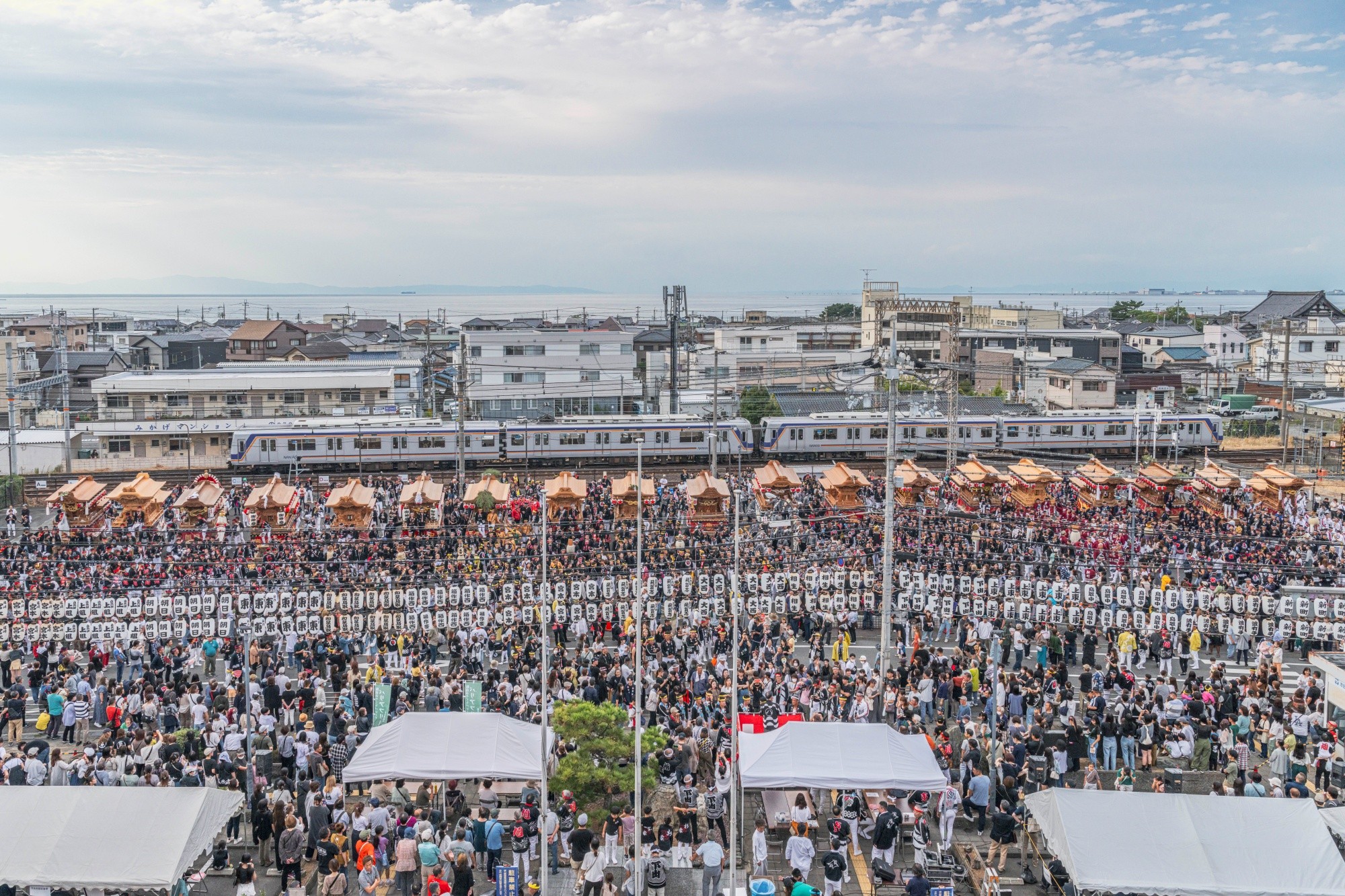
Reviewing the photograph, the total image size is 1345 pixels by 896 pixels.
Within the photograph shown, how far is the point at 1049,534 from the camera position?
27953mm

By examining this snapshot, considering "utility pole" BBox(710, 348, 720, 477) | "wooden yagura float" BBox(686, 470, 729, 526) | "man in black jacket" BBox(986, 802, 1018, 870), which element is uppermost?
"utility pole" BBox(710, 348, 720, 477)

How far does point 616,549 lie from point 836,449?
843 inches

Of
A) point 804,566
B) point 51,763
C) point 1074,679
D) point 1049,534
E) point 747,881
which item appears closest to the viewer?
point 747,881

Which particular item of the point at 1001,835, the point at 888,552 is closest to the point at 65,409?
the point at 888,552

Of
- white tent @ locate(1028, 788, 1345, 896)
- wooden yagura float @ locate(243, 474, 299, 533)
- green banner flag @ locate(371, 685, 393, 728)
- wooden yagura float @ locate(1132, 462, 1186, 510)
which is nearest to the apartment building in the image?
wooden yagura float @ locate(243, 474, 299, 533)

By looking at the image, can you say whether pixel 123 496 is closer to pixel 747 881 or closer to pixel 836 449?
pixel 747 881

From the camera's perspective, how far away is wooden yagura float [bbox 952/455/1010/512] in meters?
29.5

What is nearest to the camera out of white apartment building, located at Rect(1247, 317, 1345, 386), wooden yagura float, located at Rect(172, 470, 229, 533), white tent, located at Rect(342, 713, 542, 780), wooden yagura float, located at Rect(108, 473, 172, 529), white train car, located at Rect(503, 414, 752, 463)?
white tent, located at Rect(342, 713, 542, 780)

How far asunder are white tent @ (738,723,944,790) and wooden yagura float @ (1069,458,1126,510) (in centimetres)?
1647

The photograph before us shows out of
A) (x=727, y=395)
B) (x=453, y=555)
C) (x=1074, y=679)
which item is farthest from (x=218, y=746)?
(x=727, y=395)

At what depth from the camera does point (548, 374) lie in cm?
5794

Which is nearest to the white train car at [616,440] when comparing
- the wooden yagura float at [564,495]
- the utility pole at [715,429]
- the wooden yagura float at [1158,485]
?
the utility pole at [715,429]

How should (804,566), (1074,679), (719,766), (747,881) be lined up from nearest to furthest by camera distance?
(747,881)
(719,766)
(1074,679)
(804,566)

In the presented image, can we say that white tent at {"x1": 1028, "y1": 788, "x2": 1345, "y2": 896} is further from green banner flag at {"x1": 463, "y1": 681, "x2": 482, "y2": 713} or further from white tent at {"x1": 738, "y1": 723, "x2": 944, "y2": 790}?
green banner flag at {"x1": 463, "y1": 681, "x2": 482, "y2": 713}
